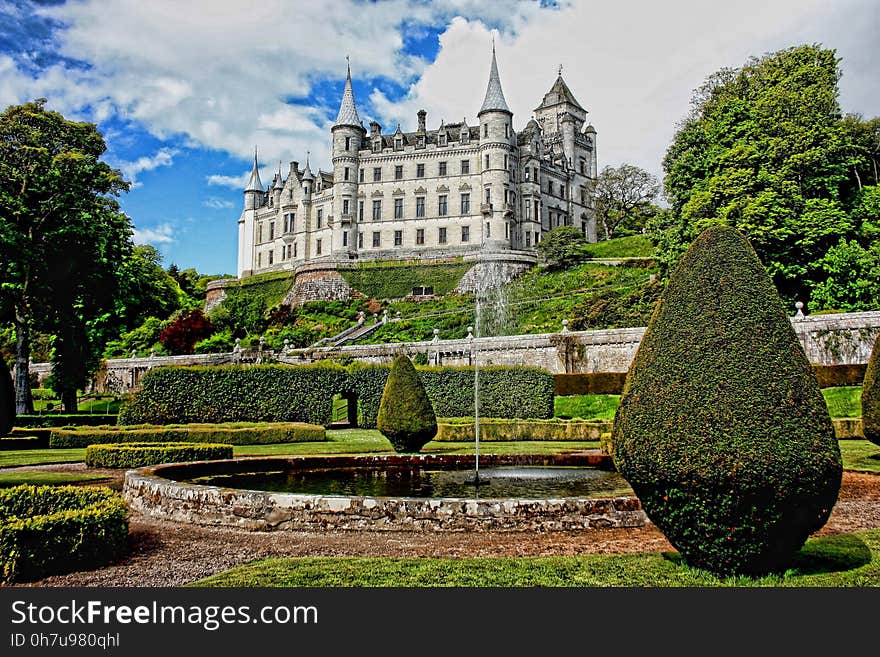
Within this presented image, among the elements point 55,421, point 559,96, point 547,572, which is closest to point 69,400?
point 55,421

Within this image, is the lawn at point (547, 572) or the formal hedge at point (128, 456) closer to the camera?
the lawn at point (547, 572)

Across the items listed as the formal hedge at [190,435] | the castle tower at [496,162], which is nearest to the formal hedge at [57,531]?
the formal hedge at [190,435]

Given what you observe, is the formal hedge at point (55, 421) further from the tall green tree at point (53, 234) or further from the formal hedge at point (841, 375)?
the formal hedge at point (841, 375)

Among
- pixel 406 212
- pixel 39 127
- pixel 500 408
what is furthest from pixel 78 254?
pixel 406 212

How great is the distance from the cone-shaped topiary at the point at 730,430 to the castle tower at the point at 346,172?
212 feet

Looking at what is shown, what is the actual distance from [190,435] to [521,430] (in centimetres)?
1026

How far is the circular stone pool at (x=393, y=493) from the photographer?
8.27 m

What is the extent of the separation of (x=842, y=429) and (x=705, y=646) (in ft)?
58.4

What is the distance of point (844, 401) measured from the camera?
23.6 m

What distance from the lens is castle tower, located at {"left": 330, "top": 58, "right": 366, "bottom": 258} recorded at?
69688mm

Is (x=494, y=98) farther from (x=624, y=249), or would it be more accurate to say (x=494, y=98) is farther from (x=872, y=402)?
(x=872, y=402)

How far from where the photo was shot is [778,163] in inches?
1293

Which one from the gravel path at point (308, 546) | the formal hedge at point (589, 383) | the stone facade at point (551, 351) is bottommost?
the gravel path at point (308, 546)

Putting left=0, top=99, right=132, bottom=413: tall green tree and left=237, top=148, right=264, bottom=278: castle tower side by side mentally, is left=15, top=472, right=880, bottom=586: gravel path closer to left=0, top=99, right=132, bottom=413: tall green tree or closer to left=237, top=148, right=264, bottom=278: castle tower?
left=0, top=99, right=132, bottom=413: tall green tree
